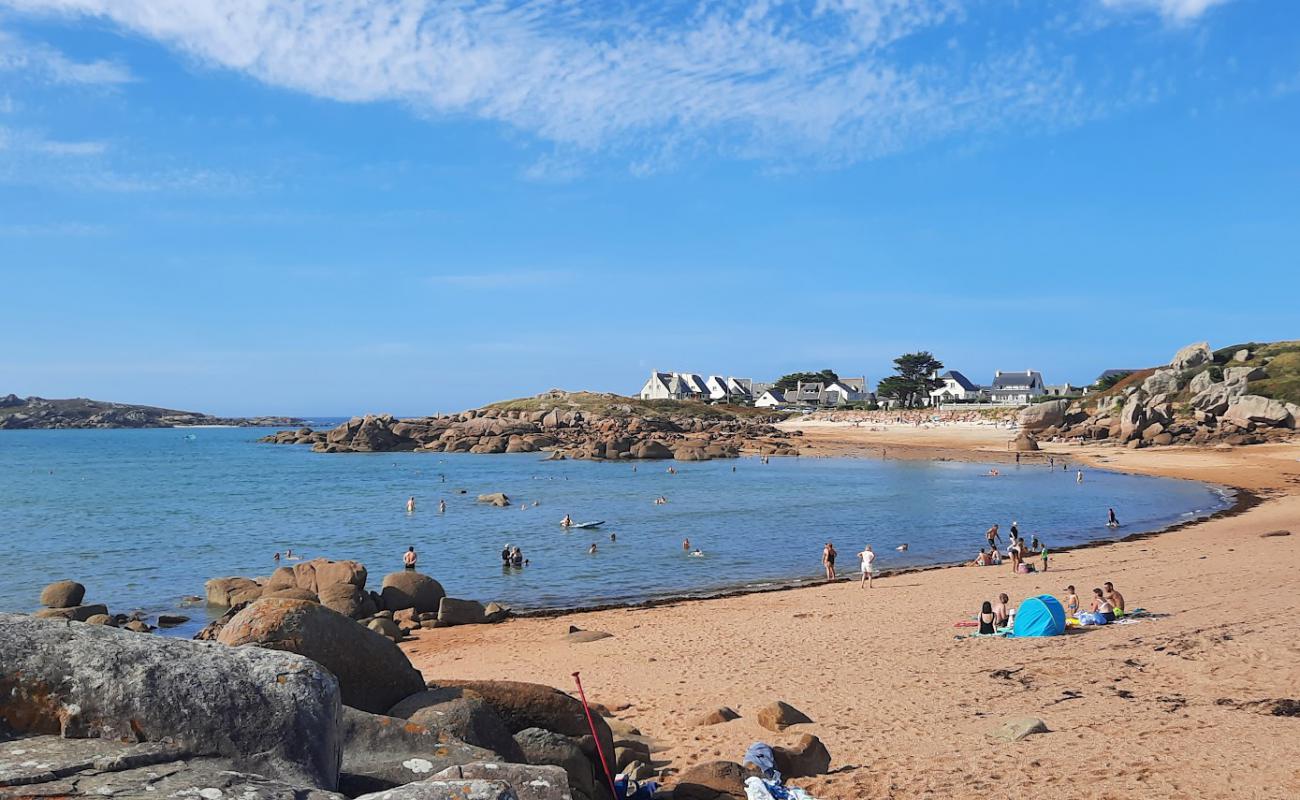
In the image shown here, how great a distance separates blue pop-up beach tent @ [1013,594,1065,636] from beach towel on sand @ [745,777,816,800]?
10.9 m

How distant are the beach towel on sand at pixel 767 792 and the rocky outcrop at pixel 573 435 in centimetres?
7449

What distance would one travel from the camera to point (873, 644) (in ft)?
56.3

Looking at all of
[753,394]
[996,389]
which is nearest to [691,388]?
[753,394]

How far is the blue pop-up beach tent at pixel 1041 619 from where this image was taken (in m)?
17.1

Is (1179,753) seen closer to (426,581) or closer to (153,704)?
(153,704)

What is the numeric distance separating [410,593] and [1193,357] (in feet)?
308

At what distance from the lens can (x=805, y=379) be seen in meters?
170

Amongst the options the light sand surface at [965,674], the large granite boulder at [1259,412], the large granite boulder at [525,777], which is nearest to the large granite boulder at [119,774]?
the large granite boulder at [525,777]

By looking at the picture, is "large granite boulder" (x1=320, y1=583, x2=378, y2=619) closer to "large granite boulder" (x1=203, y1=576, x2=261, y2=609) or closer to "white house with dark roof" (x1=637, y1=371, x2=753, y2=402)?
"large granite boulder" (x1=203, y1=576, x2=261, y2=609)

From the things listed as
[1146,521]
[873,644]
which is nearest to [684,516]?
[1146,521]

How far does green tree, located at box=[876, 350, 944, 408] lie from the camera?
141875 mm

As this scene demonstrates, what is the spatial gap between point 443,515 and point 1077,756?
3834 centimetres

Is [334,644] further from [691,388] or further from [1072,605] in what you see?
[691,388]

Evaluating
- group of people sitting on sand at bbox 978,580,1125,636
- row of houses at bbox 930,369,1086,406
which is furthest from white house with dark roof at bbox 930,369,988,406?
group of people sitting on sand at bbox 978,580,1125,636
